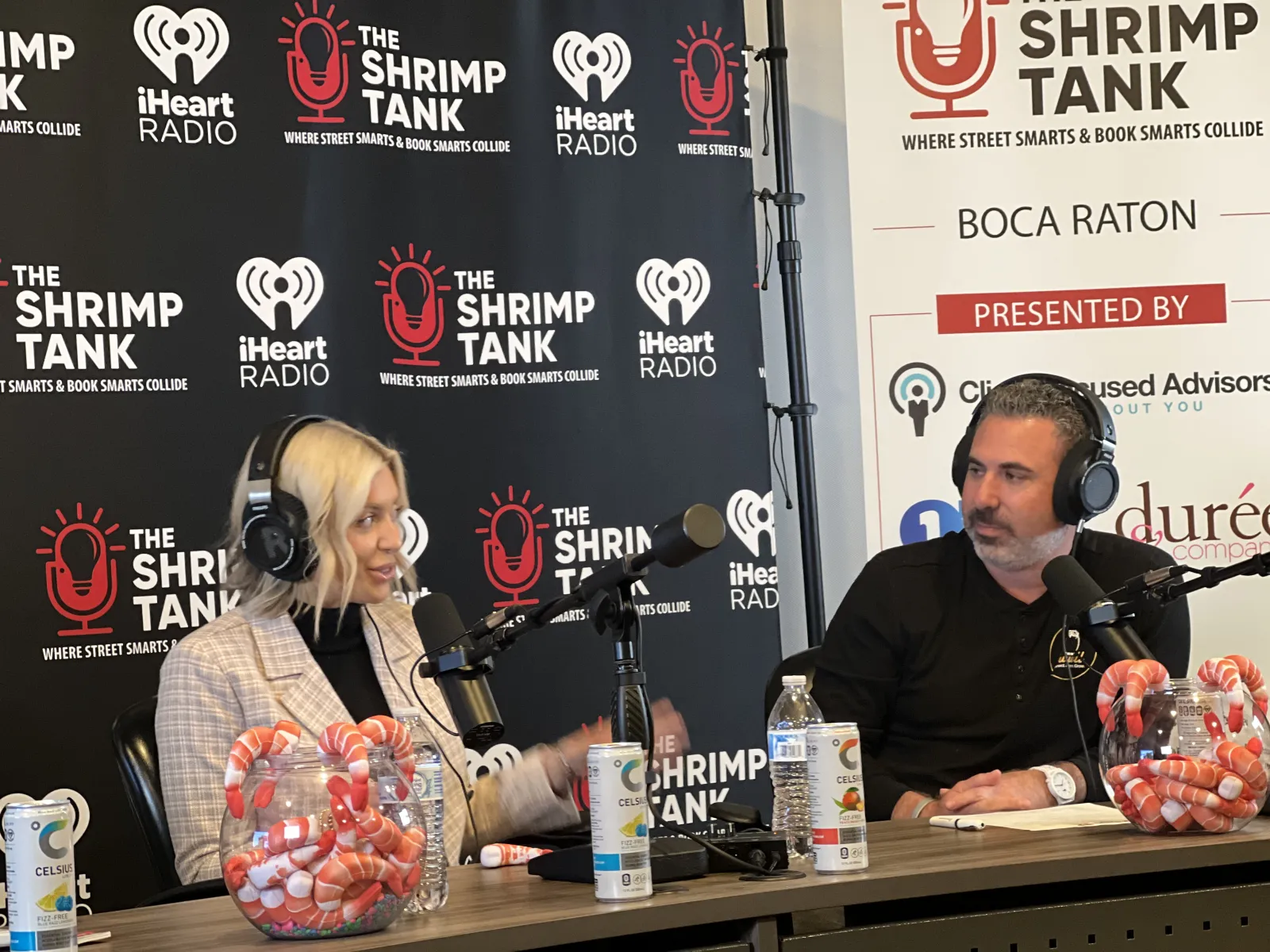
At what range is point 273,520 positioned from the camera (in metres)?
2.56

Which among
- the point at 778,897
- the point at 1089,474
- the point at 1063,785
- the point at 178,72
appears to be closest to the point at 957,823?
the point at 1063,785

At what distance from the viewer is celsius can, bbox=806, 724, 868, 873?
1655 millimetres

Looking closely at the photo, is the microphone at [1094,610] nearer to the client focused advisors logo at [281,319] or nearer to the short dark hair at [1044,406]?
the short dark hair at [1044,406]

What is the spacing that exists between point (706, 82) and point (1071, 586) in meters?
Result: 2.22

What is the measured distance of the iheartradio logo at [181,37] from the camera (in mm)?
3420

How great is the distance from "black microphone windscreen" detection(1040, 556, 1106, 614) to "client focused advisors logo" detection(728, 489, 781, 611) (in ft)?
5.69

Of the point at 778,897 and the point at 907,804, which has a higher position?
the point at 778,897

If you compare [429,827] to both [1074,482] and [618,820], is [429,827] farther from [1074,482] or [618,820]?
[1074,482]

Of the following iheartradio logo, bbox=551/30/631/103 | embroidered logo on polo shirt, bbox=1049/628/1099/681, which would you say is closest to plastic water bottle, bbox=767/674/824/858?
embroidered logo on polo shirt, bbox=1049/628/1099/681

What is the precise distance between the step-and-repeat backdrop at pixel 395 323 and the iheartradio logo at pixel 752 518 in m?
0.01

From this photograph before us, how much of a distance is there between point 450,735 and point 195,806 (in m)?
0.52

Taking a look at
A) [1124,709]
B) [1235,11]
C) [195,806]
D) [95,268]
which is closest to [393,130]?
[95,268]

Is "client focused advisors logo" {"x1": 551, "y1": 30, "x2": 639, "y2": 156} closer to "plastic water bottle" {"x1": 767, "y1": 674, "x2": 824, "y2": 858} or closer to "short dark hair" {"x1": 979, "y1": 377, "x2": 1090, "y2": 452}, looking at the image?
"short dark hair" {"x1": 979, "y1": 377, "x2": 1090, "y2": 452}

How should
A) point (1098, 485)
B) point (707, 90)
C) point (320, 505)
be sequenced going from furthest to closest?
point (707, 90)
point (1098, 485)
point (320, 505)
